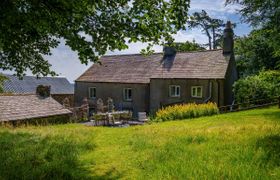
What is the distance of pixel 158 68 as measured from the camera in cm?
4353

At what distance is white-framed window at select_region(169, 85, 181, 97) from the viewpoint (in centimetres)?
4066

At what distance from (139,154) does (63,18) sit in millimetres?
4339

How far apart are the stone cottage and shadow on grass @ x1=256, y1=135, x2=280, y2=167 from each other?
87.5ft

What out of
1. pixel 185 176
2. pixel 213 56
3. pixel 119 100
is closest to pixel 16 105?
pixel 119 100

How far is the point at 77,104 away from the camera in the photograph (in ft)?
166

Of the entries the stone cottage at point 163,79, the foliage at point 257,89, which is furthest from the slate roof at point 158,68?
the foliage at point 257,89

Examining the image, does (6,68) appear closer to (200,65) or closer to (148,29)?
(148,29)

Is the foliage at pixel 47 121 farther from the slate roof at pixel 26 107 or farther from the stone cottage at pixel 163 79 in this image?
the stone cottage at pixel 163 79

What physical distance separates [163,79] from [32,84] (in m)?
31.3

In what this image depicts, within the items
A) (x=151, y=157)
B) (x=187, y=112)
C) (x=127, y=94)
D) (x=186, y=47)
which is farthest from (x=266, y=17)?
(x=186, y=47)

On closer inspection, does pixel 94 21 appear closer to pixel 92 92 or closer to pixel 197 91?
pixel 197 91

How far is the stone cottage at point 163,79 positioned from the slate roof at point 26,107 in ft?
39.1

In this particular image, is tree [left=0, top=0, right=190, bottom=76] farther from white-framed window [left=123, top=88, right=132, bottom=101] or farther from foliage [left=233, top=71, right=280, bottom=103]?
white-framed window [left=123, top=88, right=132, bottom=101]

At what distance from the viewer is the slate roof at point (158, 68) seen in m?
38.6
